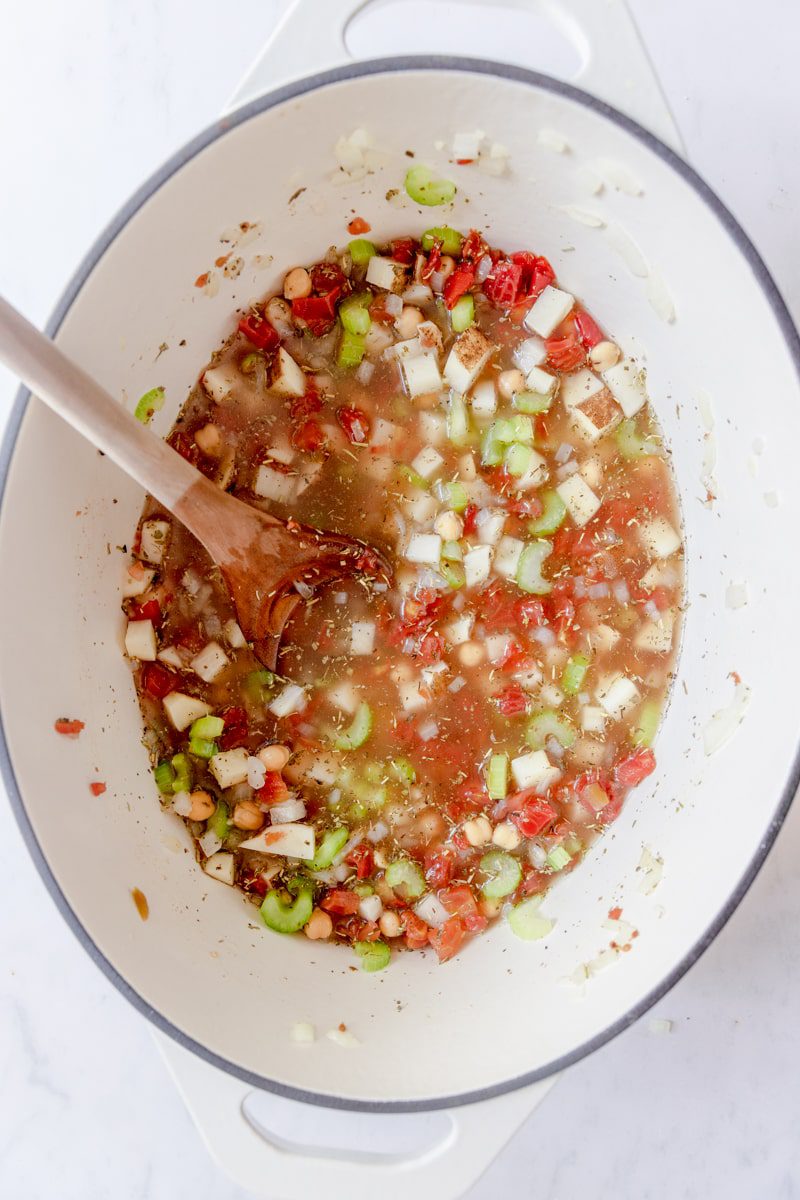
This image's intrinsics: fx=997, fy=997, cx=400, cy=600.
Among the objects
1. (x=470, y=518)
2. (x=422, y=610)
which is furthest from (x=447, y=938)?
(x=470, y=518)

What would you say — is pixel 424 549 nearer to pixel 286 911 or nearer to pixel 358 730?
pixel 358 730

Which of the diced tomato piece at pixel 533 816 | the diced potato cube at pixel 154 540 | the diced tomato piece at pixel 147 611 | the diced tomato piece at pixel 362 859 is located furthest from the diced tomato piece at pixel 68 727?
the diced tomato piece at pixel 533 816

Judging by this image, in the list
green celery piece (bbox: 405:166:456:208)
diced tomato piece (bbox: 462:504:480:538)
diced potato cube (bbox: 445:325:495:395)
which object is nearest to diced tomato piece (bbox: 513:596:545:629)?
diced tomato piece (bbox: 462:504:480:538)

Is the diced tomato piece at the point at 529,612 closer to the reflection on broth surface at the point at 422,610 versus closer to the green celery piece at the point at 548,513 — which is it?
the reflection on broth surface at the point at 422,610

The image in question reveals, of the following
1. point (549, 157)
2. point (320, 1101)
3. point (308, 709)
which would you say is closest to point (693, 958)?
point (320, 1101)

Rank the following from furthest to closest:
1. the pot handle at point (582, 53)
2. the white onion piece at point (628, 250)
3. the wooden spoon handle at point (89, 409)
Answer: the white onion piece at point (628, 250)
the pot handle at point (582, 53)
the wooden spoon handle at point (89, 409)

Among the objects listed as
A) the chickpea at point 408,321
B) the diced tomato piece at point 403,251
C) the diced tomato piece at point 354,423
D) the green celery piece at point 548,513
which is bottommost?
the green celery piece at point 548,513

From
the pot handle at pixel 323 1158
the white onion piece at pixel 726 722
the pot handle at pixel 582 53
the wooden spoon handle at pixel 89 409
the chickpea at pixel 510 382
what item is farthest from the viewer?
the chickpea at pixel 510 382
